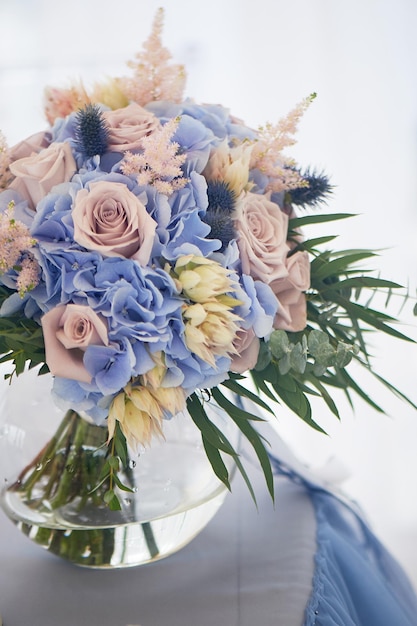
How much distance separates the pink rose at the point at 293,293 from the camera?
1.65ft

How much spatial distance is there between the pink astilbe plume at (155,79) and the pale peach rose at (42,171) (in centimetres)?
10

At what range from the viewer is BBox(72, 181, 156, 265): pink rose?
43 centimetres

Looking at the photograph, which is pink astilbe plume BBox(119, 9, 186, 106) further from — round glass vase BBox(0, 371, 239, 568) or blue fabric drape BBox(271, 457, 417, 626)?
blue fabric drape BBox(271, 457, 417, 626)

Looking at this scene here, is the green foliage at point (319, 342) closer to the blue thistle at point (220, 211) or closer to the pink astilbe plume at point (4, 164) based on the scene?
the blue thistle at point (220, 211)

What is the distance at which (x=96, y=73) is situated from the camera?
1519 mm

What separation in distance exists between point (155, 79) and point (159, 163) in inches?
5.3

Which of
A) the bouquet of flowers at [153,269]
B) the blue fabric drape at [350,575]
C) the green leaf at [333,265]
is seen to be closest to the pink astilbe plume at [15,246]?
the bouquet of flowers at [153,269]

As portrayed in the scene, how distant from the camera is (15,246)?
43cm

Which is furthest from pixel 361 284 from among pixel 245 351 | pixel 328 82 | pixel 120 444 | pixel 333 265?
pixel 328 82

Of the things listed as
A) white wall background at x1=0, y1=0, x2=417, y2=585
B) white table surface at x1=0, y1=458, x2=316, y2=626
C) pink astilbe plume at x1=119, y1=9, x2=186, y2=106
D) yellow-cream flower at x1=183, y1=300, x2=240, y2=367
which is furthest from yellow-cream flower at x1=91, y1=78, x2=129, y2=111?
white wall background at x1=0, y1=0, x2=417, y2=585

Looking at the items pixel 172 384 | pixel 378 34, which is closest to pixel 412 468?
pixel 378 34

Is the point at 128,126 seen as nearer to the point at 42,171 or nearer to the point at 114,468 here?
the point at 42,171

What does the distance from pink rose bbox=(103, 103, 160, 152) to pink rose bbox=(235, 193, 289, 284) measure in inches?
3.3

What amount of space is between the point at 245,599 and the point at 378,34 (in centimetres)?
124
